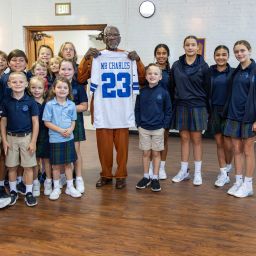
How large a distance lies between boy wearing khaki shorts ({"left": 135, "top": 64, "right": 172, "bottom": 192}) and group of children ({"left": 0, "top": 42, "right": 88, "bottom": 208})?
0.56m

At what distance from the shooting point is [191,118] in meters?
3.41

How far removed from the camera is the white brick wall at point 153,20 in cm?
559

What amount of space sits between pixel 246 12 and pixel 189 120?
300 centimetres

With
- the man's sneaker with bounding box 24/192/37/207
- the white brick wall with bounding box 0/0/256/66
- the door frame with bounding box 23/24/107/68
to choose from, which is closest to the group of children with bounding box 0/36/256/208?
the man's sneaker with bounding box 24/192/37/207

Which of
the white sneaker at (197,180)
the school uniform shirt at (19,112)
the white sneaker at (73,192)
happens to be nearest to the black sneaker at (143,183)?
the white sneaker at (197,180)

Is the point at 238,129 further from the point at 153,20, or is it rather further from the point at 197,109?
the point at 153,20

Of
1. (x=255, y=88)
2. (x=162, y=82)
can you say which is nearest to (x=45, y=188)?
(x=162, y=82)

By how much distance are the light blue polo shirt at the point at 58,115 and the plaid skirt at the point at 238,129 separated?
140 cm

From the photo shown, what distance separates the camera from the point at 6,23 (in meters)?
6.64

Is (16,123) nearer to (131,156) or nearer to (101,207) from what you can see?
(101,207)

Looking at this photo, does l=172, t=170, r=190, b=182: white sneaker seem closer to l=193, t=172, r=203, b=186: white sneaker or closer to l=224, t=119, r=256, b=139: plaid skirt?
l=193, t=172, r=203, b=186: white sneaker

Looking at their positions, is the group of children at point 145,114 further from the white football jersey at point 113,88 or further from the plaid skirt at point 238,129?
the white football jersey at point 113,88

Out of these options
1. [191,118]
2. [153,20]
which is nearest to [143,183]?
[191,118]

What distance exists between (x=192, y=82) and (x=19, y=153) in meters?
1.70
